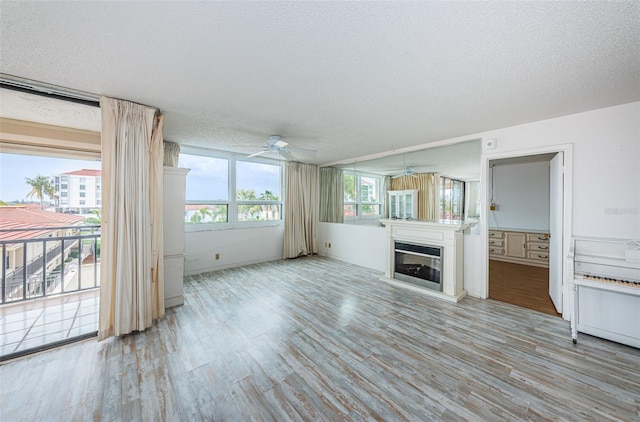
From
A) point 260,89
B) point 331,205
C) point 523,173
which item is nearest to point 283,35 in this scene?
point 260,89

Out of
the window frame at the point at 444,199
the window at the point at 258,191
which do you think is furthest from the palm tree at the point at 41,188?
the window frame at the point at 444,199

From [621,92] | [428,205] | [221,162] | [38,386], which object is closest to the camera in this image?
[38,386]

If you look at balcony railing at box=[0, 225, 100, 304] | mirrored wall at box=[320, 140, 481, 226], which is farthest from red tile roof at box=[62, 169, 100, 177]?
mirrored wall at box=[320, 140, 481, 226]

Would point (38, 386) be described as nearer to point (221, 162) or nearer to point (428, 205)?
point (221, 162)

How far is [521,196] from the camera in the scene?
5.20 m

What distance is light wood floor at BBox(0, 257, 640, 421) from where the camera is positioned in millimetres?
1561

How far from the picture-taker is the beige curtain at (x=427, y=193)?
4.02 metres

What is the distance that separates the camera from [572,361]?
2039 mm

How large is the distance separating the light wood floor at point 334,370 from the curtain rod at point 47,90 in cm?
244

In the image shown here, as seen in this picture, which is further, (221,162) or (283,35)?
(221,162)

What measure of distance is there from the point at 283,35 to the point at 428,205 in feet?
11.5

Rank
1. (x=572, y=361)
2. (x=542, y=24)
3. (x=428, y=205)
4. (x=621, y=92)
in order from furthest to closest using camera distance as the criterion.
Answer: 1. (x=428, y=205)
2. (x=621, y=92)
3. (x=572, y=361)
4. (x=542, y=24)

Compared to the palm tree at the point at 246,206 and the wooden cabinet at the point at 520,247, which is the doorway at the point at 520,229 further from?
the palm tree at the point at 246,206

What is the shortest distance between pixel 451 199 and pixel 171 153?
5007 millimetres
